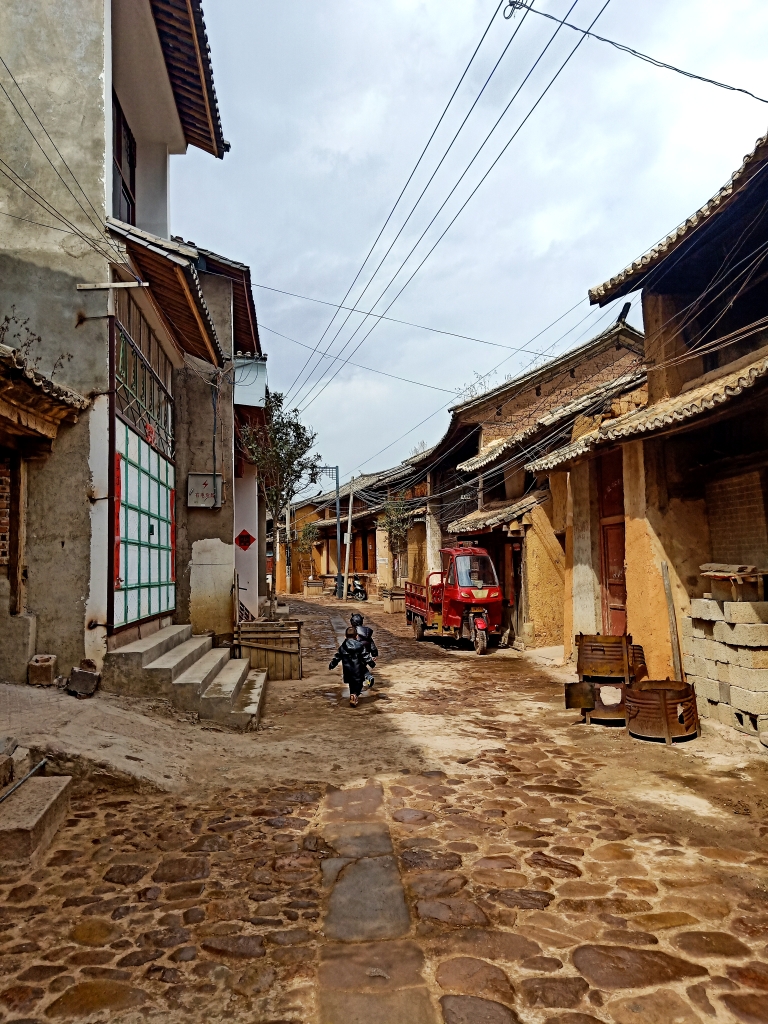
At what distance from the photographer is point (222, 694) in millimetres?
8320

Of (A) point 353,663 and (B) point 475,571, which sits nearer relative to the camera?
(A) point 353,663

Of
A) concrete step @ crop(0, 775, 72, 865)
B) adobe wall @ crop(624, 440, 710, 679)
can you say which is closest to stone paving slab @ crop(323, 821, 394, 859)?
concrete step @ crop(0, 775, 72, 865)

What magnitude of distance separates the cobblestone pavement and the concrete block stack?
1.45ft

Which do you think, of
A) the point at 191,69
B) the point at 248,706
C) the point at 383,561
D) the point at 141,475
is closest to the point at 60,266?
the point at 141,475

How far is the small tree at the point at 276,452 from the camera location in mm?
17062

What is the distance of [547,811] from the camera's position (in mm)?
5469

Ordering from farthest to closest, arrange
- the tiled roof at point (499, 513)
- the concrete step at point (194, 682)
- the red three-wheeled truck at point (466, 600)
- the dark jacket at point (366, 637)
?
1. the red three-wheeled truck at point (466, 600)
2. the tiled roof at point (499, 513)
3. the dark jacket at point (366, 637)
4. the concrete step at point (194, 682)

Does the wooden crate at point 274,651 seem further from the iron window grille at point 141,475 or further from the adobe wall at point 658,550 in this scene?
the adobe wall at point 658,550

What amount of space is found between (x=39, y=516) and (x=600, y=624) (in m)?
8.71

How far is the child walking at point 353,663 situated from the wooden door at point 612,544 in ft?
13.4

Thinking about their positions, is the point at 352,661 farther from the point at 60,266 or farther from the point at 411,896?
the point at 60,266

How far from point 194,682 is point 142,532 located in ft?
7.91

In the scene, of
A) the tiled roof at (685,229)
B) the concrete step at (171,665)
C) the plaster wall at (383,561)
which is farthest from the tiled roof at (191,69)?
the plaster wall at (383,561)

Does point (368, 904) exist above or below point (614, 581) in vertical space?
below
